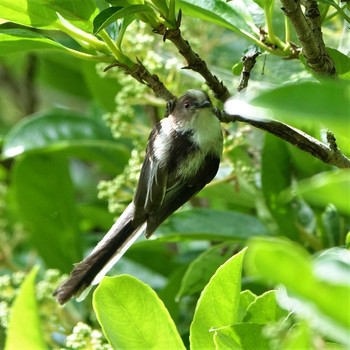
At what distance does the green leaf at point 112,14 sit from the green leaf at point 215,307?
547mm

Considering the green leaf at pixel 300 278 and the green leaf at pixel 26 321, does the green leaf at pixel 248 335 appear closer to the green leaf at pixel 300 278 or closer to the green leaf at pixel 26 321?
the green leaf at pixel 26 321

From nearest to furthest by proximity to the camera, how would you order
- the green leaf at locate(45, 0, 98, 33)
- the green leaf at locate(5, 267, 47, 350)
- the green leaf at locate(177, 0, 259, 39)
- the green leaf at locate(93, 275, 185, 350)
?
the green leaf at locate(5, 267, 47, 350) → the green leaf at locate(93, 275, 185, 350) → the green leaf at locate(45, 0, 98, 33) → the green leaf at locate(177, 0, 259, 39)

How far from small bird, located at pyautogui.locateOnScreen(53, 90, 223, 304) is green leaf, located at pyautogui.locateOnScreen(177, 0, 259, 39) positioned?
0.76 ft

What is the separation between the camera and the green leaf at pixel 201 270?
2361mm

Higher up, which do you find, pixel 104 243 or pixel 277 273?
pixel 277 273

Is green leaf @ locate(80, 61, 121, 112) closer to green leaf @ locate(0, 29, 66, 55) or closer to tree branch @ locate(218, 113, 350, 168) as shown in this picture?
green leaf @ locate(0, 29, 66, 55)

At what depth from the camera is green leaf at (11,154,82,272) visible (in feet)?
10.1

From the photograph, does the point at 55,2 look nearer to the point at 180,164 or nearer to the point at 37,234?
the point at 180,164

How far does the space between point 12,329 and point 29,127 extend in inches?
77.1

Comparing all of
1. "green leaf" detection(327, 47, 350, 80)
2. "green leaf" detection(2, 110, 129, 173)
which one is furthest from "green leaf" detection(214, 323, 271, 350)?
"green leaf" detection(2, 110, 129, 173)

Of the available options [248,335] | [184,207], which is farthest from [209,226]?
[248,335]

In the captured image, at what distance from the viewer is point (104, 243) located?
214 cm

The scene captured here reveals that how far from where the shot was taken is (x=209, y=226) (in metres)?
2.53

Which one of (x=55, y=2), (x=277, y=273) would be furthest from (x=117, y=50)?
(x=277, y=273)
